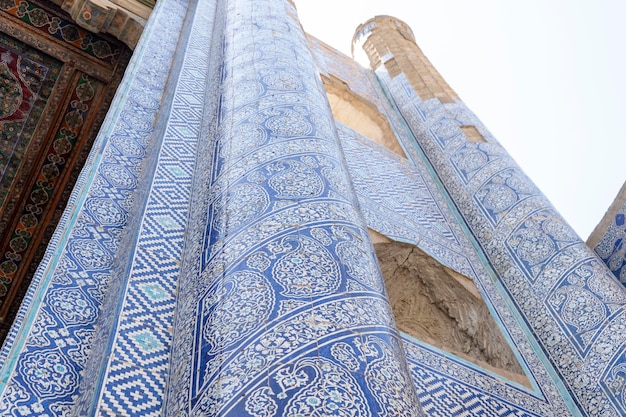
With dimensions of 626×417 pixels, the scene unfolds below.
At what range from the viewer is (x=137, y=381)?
5.12 feet

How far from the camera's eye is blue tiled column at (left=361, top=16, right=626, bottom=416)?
2742 mm

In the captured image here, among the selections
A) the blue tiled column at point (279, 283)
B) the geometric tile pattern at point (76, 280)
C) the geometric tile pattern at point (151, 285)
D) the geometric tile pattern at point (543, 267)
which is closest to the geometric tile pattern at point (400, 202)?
the geometric tile pattern at point (543, 267)

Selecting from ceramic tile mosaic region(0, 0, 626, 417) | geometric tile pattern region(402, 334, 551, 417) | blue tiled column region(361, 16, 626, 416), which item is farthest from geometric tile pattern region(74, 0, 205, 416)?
blue tiled column region(361, 16, 626, 416)

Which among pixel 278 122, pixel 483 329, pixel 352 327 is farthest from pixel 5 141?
pixel 352 327

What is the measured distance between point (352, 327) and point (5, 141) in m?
4.30

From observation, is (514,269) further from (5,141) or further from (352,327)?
(5,141)

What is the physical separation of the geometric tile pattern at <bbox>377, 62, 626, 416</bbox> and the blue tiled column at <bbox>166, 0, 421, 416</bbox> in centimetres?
138

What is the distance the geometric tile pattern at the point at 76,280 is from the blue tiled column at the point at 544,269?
6.66ft

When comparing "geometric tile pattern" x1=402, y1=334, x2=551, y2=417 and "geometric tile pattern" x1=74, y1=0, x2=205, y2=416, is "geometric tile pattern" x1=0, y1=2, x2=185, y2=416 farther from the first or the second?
"geometric tile pattern" x1=402, y1=334, x2=551, y2=417

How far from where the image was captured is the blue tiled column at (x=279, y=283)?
4.63 ft

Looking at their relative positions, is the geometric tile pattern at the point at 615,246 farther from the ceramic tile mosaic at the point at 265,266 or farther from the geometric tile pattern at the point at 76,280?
the geometric tile pattern at the point at 76,280

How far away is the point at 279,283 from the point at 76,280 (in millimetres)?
660

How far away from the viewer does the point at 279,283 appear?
1722mm

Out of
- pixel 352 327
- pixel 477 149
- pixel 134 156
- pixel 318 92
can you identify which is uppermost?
pixel 477 149
